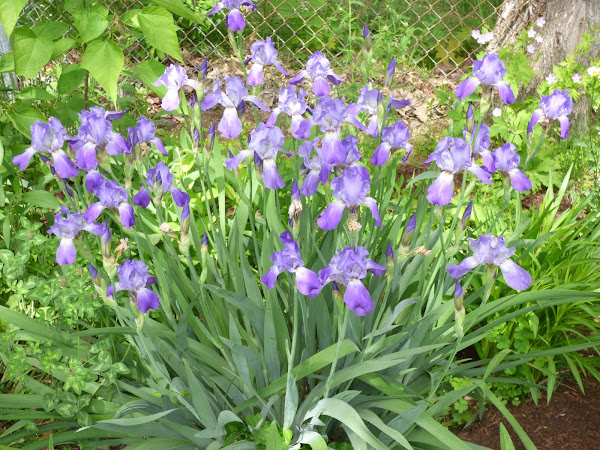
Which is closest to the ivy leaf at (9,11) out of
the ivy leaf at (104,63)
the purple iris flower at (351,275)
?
the ivy leaf at (104,63)

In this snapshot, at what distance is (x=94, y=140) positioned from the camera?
168 centimetres

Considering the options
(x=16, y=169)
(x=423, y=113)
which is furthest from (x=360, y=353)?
(x=423, y=113)

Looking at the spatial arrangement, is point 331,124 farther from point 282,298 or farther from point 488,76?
point 282,298

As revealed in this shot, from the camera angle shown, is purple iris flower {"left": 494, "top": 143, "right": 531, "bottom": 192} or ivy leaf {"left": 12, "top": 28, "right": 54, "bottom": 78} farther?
ivy leaf {"left": 12, "top": 28, "right": 54, "bottom": 78}

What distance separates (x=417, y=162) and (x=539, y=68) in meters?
1.04

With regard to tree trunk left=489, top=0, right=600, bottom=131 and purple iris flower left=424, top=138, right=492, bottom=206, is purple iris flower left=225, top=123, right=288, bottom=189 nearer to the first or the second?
purple iris flower left=424, top=138, right=492, bottom=206

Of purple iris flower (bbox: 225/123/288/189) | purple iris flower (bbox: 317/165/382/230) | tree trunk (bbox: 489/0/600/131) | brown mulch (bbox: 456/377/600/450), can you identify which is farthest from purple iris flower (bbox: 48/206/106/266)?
tree trunk (bbox: 489/0/600/131)

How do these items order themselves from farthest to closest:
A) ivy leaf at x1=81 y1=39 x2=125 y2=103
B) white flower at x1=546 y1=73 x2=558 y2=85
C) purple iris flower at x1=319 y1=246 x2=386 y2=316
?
white flower at x1=546 y1=73 x2=558 y2=85 → ivy leaf at x1=81 y1=39 x2=125 y2=103 → purple iris flower at x1=319 y1=246 x2=386 y2=316

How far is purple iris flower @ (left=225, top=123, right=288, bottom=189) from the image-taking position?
1687 mm

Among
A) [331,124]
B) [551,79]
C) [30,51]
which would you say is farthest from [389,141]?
[551,79]

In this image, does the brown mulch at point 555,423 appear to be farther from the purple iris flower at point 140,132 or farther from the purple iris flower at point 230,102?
the purple iris flower at point 140,132

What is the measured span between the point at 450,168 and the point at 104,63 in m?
1.24

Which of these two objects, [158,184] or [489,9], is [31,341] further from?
[489,9]

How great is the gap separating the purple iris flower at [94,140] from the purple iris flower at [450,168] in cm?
88
